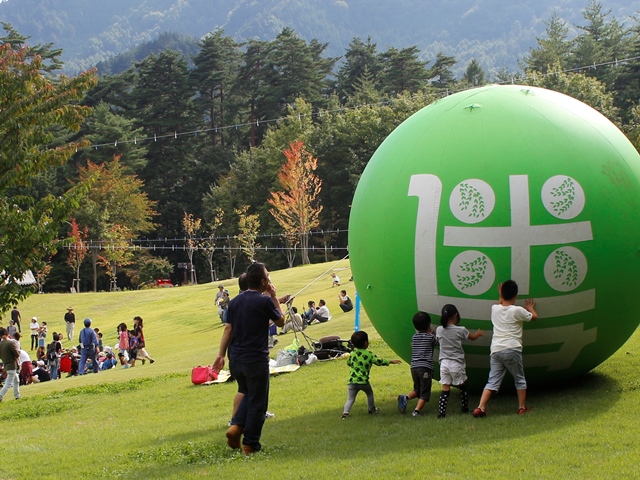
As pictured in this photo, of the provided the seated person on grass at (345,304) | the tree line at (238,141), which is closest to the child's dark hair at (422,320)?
the seated person on grass at (345,304)

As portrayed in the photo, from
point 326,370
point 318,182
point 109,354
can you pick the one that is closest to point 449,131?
point 326,370

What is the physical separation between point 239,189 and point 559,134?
6322 cm

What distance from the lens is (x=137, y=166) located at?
74.1 meters

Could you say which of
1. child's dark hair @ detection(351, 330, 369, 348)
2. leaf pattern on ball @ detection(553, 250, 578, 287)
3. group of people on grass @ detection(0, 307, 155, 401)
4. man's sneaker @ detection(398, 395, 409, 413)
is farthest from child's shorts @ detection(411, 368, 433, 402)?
Answer: group of people on grass @ detection(0, 307, 155, 401)

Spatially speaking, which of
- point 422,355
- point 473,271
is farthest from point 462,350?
point 473,271

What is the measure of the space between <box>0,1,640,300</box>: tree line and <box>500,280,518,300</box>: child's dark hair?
46297 mm

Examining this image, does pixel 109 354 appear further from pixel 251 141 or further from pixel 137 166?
pixel 251 141

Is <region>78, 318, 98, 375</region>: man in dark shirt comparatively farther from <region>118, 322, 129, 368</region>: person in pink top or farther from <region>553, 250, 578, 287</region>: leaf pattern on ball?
<region>553, 250, 578, 287</region>: leaf pattern on ball

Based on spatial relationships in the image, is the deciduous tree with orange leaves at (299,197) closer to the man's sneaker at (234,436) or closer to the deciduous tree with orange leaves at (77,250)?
the deciduous tree with orange leaves at (77,250)

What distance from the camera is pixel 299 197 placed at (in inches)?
2410

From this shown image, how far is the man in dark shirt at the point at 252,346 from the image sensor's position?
8.52 metres

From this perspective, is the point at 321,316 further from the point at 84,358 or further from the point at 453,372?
the point at 453,372

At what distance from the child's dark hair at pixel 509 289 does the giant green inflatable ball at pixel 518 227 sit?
122mm

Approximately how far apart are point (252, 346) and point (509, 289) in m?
2.75
